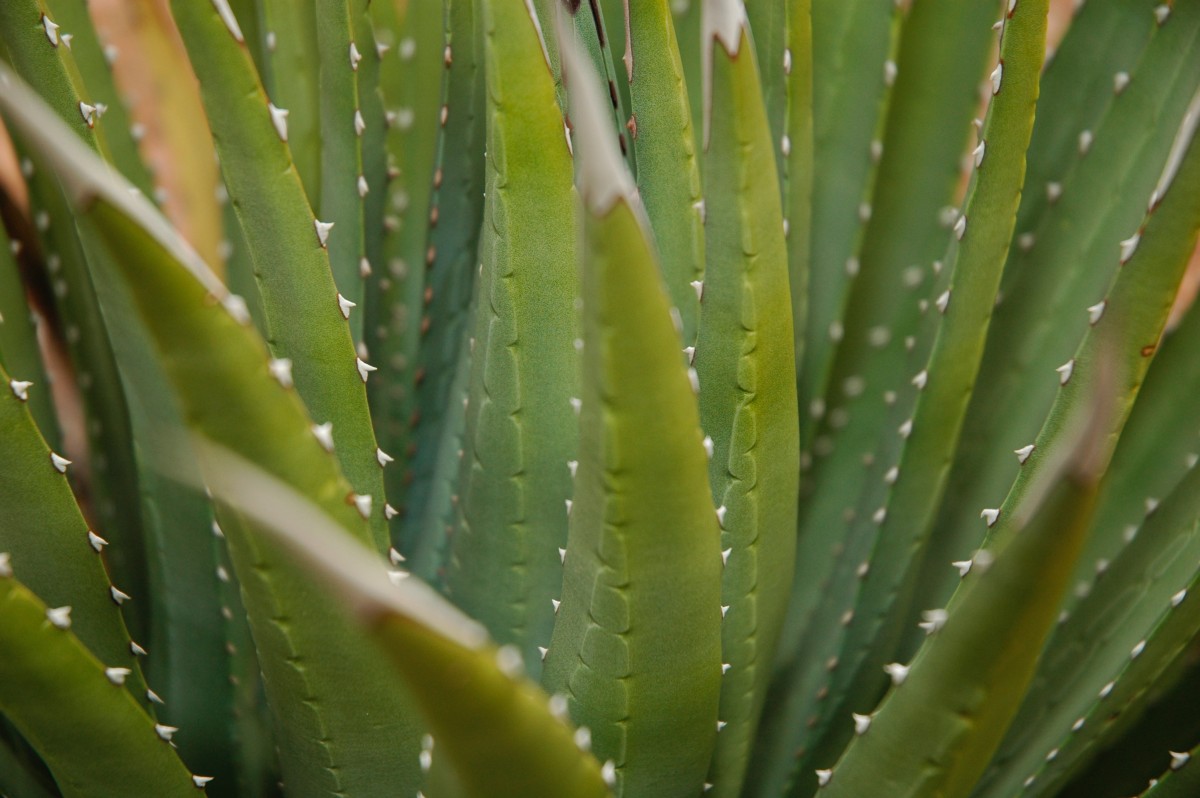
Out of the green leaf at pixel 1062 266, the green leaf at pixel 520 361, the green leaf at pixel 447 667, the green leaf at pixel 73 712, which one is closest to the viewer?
the green leaf at pixel 447 667

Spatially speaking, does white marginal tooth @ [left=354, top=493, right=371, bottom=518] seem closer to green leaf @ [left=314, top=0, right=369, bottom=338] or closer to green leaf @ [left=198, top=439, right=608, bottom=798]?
green leaf @ [left=198, top=439, right=608, bottom=798]

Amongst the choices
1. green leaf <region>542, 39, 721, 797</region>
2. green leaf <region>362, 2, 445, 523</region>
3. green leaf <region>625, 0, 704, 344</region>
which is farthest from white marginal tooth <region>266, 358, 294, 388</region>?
green leaf <region>362, 2, 445, 523</region>

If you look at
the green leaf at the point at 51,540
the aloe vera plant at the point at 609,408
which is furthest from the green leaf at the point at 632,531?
the green leaf at the point at 51,540

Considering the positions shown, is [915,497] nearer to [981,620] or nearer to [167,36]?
[981,620]

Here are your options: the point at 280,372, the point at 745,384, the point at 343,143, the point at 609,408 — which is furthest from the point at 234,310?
the point at 343,143

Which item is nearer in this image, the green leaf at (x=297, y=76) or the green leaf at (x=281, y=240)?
the green leaf at (x=281, y=240)

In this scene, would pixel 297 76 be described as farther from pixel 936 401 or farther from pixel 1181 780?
pixel 1181 780

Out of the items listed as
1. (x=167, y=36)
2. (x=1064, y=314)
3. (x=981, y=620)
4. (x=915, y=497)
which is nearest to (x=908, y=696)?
(x=981, y=620)

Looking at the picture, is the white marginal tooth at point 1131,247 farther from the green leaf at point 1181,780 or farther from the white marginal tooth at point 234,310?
the white marginal tooth at point 234,310

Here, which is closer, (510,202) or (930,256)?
(510,202)
